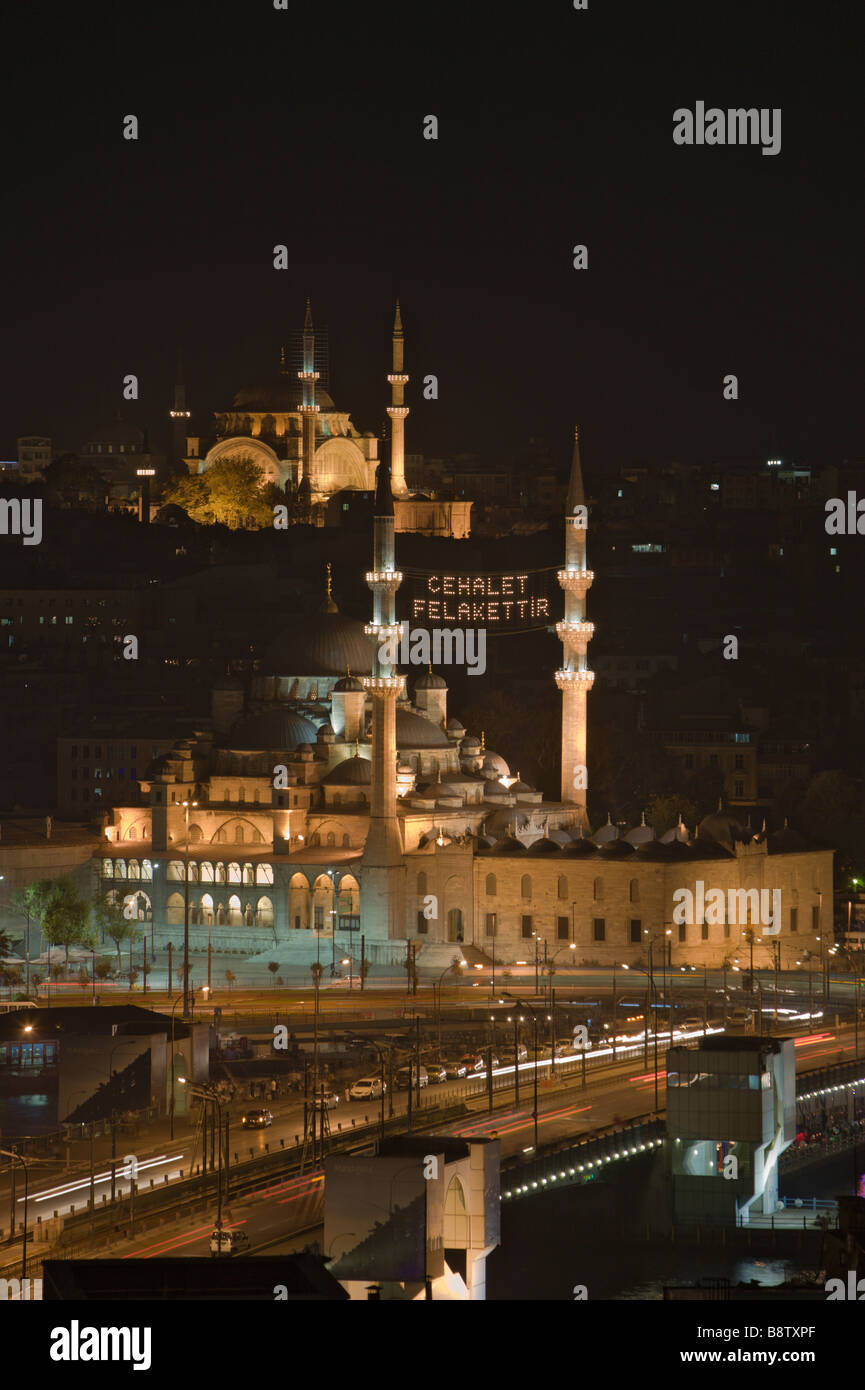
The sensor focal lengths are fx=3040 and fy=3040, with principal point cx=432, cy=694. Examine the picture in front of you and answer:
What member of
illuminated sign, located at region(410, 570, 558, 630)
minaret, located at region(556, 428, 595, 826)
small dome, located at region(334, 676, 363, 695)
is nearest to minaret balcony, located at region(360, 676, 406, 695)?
small dome, located at region(334, 676, 363, 695)

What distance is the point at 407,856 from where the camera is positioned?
3034 inches

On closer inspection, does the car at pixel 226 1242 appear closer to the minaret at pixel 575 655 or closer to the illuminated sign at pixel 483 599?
the minaret at pixel 575 655

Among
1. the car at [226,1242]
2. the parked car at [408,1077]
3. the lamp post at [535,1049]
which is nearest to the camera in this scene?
the car at [226,1242]

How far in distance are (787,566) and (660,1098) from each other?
7041cm

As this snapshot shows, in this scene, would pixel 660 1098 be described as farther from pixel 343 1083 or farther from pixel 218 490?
pixel 218 490

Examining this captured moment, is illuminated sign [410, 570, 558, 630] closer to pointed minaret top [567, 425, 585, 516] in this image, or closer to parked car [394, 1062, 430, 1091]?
pointed minaret top [567, 425, 585, 516]

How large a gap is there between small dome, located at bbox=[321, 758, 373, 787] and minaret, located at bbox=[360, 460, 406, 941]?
130 inches

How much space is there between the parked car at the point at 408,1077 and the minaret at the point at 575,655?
23092 millimetres

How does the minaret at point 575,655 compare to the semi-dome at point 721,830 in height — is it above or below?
above

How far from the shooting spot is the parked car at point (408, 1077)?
197 ft

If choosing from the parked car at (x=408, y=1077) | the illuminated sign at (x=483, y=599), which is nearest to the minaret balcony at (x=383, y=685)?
the parked car at (x=408, y=1077)

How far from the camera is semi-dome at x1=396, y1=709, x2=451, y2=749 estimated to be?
3319 inches
